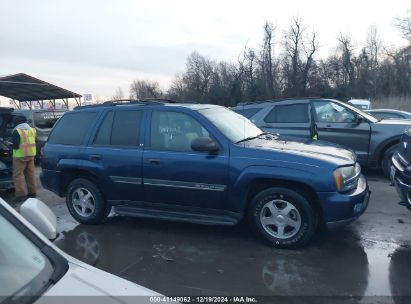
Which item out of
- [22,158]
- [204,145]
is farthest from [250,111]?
[22,158]

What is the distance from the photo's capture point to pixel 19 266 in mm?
1886

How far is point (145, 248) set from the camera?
196 inches

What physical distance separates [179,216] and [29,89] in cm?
1620

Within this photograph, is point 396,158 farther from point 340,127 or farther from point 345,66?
point 345,66

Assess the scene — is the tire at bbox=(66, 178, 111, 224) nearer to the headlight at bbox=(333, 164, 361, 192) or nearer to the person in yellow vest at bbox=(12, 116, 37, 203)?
the person in yellow vest at bbox=(12, 116, 37, 203)

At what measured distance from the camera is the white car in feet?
5.64

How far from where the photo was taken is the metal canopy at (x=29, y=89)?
16.2 m

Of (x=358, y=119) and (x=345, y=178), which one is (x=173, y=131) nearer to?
(x=345, y=178)

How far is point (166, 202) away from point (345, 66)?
70.7m

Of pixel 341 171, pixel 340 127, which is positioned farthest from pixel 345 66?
pixel 341 171

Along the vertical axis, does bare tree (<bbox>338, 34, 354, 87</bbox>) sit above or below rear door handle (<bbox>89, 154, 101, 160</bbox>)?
above

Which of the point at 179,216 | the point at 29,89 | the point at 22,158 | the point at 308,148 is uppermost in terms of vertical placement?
the point at 29,89

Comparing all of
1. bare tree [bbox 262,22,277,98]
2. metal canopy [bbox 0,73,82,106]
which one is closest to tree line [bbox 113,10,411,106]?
bare tree [bbox 262,22,277,98]

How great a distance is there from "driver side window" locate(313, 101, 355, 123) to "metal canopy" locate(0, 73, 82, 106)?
12.3 metres
